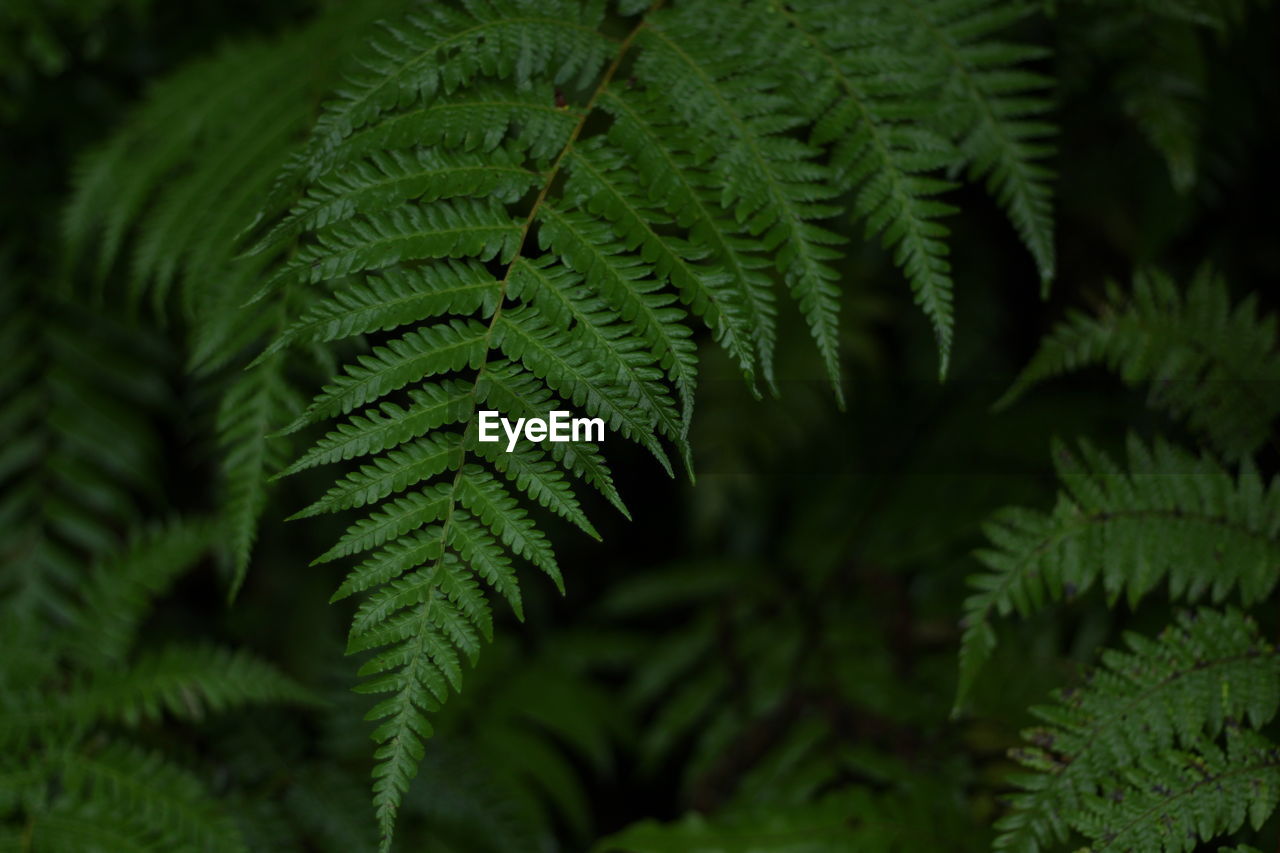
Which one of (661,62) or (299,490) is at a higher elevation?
(661,62)

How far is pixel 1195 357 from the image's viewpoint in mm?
1651

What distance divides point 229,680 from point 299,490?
84 cm

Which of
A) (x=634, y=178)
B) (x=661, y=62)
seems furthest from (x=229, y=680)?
(x=661, y=62)

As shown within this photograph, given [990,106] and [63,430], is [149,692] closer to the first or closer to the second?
[63,430]

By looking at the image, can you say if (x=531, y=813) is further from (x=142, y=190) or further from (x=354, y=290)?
(x=142, y=190)

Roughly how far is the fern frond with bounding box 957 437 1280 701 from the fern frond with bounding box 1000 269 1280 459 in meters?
0.11

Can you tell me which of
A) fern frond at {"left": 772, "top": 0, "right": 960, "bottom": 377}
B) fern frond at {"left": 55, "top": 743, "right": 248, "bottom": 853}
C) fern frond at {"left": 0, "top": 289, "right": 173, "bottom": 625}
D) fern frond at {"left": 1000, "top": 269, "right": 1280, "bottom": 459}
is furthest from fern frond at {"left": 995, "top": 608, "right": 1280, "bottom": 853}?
fern frond at {"left": 0, "top": 289, "right": 173, "bottom": 625}

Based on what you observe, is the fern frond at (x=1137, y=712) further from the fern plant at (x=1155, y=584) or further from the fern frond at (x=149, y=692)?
the fern frond at (x=149, y=692)

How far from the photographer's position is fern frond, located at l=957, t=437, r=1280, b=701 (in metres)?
1.46

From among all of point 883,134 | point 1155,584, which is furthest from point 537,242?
point 1155,584

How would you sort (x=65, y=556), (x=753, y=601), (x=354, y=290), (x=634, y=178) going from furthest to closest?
(x=753, y=601), (x=65, y=556), (x=634, y=178), (x=354, y=290)

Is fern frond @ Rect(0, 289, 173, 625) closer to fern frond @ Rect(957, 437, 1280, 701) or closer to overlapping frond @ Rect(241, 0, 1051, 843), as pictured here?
overlapping frond @ Rect(241, 0, 1051, 843)

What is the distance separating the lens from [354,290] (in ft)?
3.88

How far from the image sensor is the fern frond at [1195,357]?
1.62 metres
